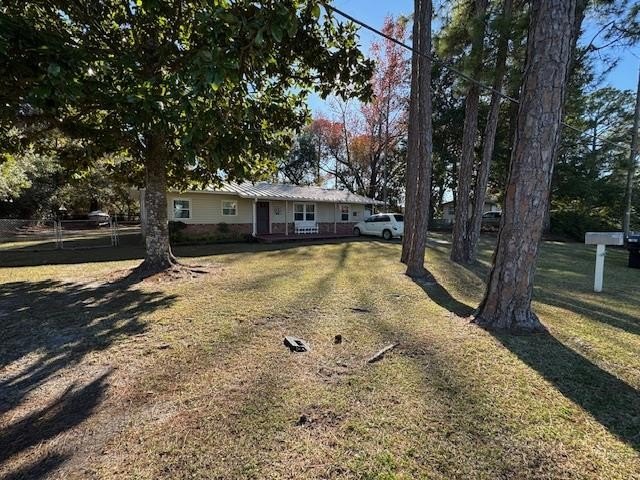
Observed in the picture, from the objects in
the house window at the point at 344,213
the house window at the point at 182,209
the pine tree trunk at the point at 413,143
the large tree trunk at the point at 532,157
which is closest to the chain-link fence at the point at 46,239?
the house window at the point at 182,209

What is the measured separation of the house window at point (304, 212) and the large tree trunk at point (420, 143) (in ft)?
37.2

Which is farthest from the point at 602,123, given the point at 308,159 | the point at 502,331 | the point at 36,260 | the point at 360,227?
the point at 36,260

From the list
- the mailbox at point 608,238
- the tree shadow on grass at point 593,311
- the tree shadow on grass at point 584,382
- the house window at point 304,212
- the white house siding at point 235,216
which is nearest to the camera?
the tree shadow on grass at point 584,382

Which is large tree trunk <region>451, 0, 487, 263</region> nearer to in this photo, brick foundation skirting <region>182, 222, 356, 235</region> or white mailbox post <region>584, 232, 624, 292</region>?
white mailbox post <region>584, 232, 624, 292</region>

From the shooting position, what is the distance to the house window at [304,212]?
62.0ft

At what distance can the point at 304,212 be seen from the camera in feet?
63.3

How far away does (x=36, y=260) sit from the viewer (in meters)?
9.98

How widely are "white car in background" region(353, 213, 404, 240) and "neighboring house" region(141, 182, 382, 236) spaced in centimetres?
224

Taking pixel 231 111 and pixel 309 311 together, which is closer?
pixel 309 311

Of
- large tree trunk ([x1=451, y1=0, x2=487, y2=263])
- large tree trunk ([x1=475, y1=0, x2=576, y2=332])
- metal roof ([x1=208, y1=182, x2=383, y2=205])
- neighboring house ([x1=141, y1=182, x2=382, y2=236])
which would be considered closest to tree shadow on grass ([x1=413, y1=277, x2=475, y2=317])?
large tree trunk ([x1=475, y1=0, x2=576, y2=332])

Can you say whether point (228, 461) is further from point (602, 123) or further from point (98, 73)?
point (602, 123)

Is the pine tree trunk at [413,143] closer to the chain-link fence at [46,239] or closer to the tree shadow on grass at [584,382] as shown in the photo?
the tree shadow on grass at [584,382]

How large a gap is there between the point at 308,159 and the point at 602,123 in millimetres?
23398

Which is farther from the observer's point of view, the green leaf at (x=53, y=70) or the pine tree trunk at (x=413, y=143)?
the pine tree trunk at (x=413, y=143)
